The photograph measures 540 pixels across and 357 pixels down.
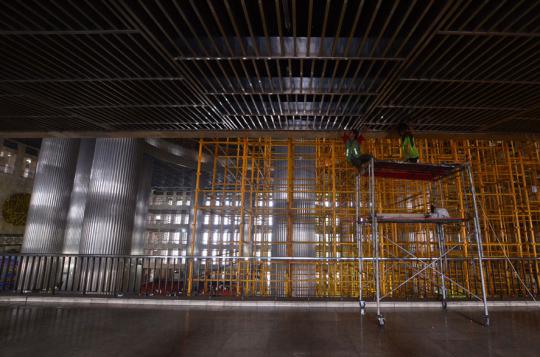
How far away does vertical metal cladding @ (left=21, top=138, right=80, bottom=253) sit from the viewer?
59.8 feet

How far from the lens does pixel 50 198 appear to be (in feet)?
61.8

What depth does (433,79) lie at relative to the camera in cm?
448

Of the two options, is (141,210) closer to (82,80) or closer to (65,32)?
(82,80)

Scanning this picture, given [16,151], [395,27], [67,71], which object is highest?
[16,151]

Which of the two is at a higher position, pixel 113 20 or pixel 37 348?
pixel 113 20

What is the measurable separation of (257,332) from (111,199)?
39.3 ft

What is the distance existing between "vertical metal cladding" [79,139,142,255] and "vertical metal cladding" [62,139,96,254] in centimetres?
477

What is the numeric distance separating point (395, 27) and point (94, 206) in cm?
1465

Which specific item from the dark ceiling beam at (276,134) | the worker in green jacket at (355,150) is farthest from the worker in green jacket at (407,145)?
the worker in green jacket at (355,150)

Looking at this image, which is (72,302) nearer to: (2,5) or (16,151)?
(2,5)

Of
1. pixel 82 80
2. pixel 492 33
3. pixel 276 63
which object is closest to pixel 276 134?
pixel 276 63

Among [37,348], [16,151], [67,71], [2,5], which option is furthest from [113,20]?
[16,151]

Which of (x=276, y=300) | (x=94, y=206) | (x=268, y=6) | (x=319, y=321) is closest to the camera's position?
(x=268, y=6)

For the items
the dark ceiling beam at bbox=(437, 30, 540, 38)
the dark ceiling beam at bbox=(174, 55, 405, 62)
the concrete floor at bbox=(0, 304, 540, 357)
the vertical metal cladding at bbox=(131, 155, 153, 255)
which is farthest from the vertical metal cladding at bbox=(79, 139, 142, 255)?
the dark ceiling beam at bbox=(437, 30, 540, 38)
